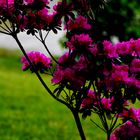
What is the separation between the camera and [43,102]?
8.72 m

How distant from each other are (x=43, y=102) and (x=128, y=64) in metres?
6.01

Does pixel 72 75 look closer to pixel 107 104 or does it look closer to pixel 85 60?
pixel 85 60

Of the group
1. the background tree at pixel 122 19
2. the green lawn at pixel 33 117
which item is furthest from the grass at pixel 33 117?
the background tree at pixel 122 19

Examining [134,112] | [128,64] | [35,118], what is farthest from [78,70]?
[35,118]

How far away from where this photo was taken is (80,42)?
2547 millimetres

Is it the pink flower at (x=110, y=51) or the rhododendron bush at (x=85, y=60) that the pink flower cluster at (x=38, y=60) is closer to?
the rhododendron bush at (x=85, y=60)

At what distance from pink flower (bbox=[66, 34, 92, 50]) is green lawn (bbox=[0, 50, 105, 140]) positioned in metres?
3.11

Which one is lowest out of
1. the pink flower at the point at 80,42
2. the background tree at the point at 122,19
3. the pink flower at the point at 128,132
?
the pink flower at the point at 128,132

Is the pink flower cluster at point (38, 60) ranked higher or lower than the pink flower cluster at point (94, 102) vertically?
higher

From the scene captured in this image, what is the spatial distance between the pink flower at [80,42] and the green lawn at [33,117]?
311 cm

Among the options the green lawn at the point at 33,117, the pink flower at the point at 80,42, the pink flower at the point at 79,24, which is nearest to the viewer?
the pink flower at the point at 80,42

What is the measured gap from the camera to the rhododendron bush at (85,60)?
8.49ft

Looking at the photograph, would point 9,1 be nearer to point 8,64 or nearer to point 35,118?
point 35,118

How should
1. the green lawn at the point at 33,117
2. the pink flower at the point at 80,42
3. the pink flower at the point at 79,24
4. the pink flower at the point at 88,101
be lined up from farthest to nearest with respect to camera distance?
1. the green lawn at the point at 33,117
2. the pink flower at the point at 88,101
3. the pink flower at the point at 79,24
4. the pink flower at the point at 80,42
